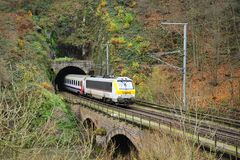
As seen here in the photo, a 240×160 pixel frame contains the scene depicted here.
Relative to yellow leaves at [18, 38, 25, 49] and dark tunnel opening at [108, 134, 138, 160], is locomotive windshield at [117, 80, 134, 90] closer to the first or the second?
dark tunnel opening at [108, 134, 138, 160]

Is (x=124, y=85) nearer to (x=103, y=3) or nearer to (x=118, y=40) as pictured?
(x=118, y=40)

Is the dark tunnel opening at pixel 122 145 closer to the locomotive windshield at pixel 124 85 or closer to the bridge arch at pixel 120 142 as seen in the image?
the bridge arch at pixel 120 142

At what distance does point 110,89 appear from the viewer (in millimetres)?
31453

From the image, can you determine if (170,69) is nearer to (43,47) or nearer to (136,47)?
(136,47)

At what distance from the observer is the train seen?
30.2 meters

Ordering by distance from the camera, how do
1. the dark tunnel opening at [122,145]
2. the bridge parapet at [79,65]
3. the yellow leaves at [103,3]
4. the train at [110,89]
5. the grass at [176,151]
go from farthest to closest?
the yellow leaves at [103,3] → the bridge parapet at [79,65] → the train at [110,89] → the dark tunnel opening at [122,145] → the grass at [176,151]

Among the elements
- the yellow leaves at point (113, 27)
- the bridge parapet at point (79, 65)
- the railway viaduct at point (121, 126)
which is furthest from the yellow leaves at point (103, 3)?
the railway viaduct at point (121, 126)

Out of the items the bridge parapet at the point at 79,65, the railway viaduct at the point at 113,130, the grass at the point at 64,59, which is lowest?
the railway viaduct at the point at 113,130

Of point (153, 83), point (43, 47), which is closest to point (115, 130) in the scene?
point (153, 83)

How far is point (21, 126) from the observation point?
31.9ft

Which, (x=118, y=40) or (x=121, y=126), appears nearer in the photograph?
(x=121, y=126)

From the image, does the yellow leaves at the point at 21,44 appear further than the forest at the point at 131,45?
Yes

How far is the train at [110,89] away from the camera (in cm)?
3020

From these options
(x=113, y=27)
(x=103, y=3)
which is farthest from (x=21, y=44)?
(x=103, y=3)
